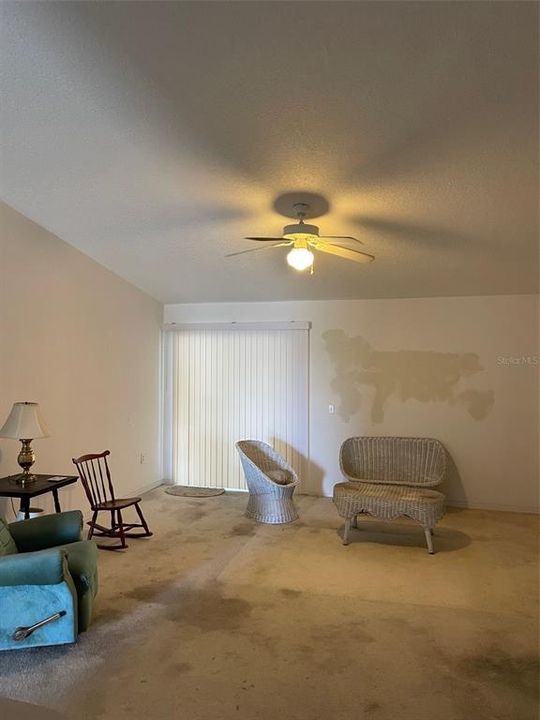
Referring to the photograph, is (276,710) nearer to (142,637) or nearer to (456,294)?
(142,637)

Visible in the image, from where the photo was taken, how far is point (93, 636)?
2770 mm

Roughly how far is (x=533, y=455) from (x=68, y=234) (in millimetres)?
5132

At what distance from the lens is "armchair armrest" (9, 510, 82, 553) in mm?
3104

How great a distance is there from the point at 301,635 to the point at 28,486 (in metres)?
2.19

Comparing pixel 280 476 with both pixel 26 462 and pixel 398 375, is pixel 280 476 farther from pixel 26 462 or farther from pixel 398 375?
pixel 26 462

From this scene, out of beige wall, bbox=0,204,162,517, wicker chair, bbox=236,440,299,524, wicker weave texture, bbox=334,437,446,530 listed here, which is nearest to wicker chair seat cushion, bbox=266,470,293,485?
wicker chair, bbox=236,440,299,524

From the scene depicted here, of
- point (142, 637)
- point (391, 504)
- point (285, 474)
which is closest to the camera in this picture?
point (142, 637)

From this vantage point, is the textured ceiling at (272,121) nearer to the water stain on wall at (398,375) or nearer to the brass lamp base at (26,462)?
the water stain on wall at (398,375)

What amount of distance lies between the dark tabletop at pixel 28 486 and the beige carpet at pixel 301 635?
71 cm

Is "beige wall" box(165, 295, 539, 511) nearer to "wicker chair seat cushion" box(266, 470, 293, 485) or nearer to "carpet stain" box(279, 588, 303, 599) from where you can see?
"wicker chair seat cushion" box(266, 470, 293, 485)

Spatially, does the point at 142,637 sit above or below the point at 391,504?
below

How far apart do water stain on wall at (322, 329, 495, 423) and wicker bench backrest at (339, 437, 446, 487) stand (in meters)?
0.39

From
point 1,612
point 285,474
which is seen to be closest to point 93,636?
point 1,612

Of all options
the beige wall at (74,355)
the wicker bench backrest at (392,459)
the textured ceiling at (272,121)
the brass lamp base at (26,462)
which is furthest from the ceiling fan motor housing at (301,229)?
the wicker bench backrest at (392,459)
